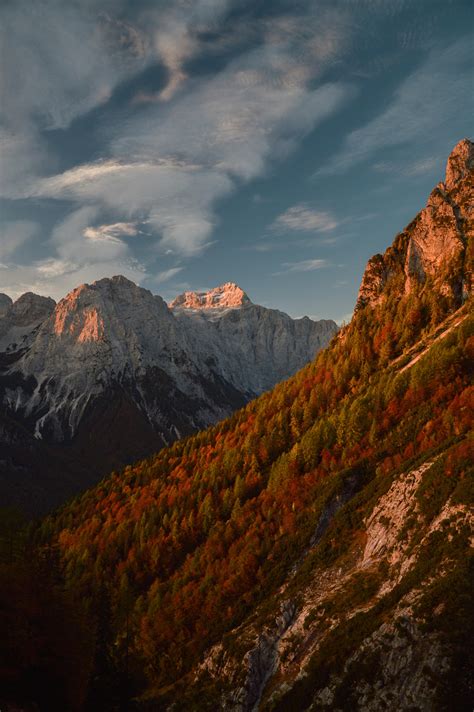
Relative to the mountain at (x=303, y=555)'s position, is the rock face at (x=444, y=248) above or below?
above

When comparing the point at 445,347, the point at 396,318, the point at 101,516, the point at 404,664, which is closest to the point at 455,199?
the point at 396,318

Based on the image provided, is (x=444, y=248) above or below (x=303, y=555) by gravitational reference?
above

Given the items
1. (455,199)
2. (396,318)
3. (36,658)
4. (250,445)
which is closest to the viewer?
(36,658)

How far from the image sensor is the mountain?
43.2 m

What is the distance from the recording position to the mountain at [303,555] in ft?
142

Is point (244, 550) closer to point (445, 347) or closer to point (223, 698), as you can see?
point (223, 698)

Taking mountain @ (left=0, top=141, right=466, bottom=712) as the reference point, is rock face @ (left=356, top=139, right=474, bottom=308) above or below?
above

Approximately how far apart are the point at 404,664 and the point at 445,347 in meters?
97.0

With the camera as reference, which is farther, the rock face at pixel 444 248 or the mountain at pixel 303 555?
the rock face at pixel 444 248

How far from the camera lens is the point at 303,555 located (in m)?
81.4

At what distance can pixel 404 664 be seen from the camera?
41.1 m

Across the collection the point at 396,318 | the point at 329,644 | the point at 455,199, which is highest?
the point at 455,199

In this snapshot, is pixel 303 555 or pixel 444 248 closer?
pixel 303 555

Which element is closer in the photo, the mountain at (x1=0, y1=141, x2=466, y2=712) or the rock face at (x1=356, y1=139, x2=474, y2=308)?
the mountain at (x1=0, y1=141, x2=466, y2=712)
